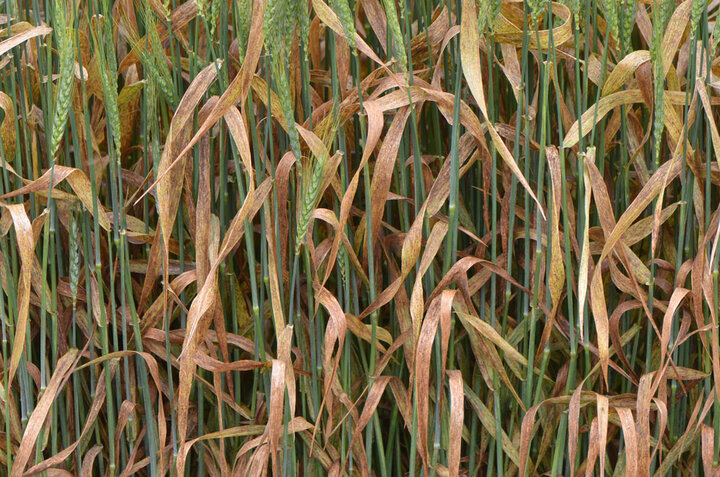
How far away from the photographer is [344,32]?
0.78 meters

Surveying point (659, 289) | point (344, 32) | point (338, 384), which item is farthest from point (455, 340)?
point (344, 32)

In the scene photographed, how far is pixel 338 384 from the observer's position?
914 mm

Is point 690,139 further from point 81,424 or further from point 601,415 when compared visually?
point 81,424

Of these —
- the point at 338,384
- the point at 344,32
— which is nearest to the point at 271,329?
the point at 338,384

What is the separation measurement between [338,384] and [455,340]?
0.16 metres

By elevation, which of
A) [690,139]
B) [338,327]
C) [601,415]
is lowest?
[601,415]

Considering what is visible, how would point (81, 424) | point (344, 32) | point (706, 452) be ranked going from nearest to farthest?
point (344, 32), point (706, 452), point (81, 424)

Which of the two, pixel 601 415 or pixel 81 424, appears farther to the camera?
pixel 81 424

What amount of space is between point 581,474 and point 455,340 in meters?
0.22

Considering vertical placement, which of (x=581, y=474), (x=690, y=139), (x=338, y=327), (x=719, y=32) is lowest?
(x=581, y=474)

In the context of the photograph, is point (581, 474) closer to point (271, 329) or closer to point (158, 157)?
point (271, 329)

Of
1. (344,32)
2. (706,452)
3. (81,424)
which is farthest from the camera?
(81,424)

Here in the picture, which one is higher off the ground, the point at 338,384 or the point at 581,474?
the point at 338,384

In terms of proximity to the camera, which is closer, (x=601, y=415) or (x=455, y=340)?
(x=601, y=415)
